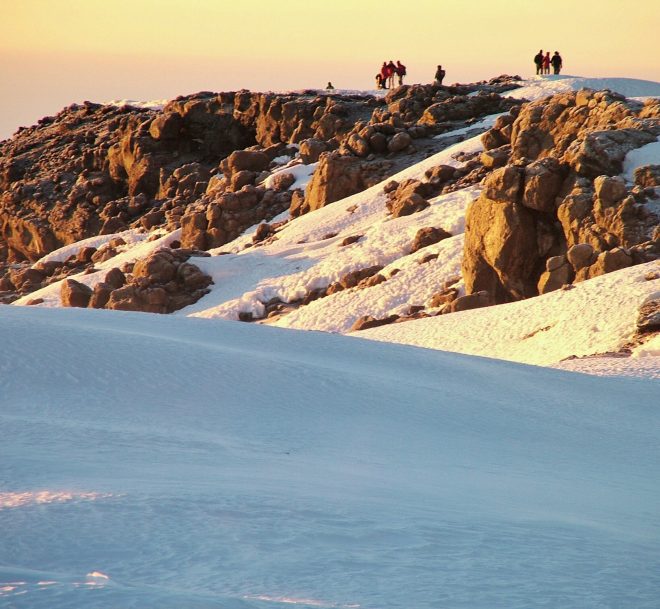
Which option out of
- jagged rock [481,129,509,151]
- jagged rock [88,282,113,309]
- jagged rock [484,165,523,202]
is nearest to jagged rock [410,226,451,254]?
jagged rock [481,129,509,151]

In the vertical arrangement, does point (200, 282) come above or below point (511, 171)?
below

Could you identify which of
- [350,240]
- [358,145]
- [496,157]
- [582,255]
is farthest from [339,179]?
[582,255]

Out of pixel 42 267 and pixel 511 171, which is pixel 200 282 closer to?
pixel 511 171

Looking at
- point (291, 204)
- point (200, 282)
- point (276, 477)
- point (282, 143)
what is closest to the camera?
point (276, 477)

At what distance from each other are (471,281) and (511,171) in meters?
2.51

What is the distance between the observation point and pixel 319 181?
3278cm

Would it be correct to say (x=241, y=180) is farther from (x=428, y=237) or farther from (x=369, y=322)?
(x=369, y=322)

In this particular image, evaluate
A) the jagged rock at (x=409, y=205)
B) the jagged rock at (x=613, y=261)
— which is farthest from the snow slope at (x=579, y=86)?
the jagged rock at (x=613, y=261)

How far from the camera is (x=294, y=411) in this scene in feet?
21.1

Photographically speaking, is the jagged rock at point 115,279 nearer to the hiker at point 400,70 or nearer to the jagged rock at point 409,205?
the jagged rock at point 409,205

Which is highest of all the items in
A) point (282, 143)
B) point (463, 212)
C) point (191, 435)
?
point (282, 143)

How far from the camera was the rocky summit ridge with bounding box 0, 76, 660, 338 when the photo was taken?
20000mm

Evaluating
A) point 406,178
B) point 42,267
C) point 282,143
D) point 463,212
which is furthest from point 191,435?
point 282,143

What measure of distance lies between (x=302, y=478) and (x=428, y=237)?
67.8ft
